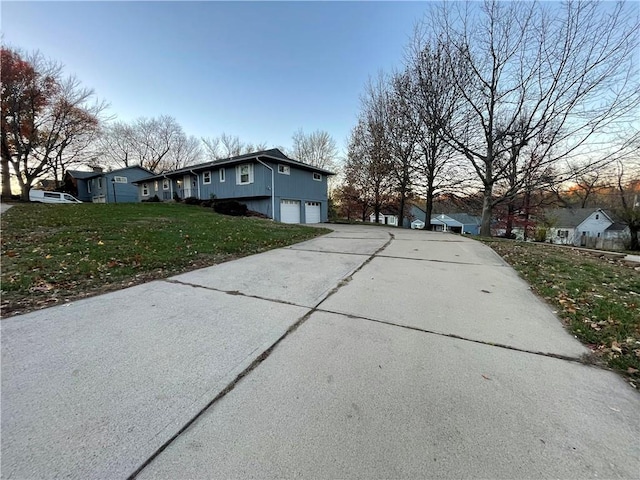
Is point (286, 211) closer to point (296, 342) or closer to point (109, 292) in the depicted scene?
point (109, 292)

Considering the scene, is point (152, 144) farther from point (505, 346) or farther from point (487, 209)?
point (505, 346)

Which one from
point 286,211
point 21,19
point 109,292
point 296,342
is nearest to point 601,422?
point 296,342

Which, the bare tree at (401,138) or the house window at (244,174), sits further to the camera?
the house window at (244,174)

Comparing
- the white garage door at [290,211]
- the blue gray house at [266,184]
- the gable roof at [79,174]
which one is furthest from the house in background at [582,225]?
the gable roof at [79,174]

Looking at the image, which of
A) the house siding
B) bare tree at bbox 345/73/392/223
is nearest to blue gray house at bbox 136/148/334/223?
bare tree at bbox 345/73/392/223

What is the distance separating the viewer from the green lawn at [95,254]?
3.72 metres

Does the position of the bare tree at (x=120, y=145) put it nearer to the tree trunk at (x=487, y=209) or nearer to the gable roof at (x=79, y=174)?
the gable roof at (x=79, y=174)

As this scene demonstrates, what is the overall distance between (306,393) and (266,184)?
15.4 metres

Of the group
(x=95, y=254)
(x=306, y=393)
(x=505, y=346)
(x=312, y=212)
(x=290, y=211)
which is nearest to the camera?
(x=306, y=393)

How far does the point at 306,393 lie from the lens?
1.78 metres

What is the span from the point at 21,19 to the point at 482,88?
16.5 meters

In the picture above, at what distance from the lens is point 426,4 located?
36.3ft

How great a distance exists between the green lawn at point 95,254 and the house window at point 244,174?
28.1 ft

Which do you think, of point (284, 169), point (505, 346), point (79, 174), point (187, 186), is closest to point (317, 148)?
point (284, 169)
